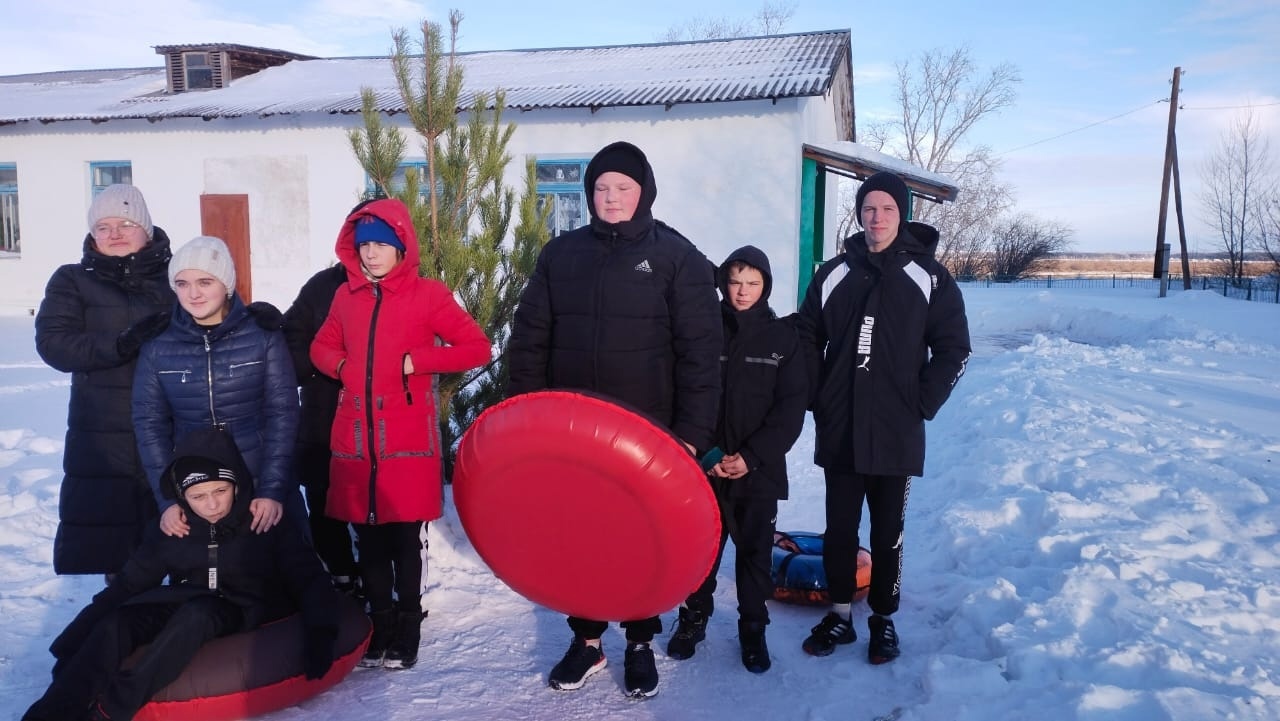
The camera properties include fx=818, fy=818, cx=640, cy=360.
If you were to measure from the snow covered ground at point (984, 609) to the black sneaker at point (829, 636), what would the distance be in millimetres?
67

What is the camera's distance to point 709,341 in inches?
113

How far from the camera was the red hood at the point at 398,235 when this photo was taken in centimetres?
304

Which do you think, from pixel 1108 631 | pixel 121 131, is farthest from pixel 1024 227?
pixel 1108 631

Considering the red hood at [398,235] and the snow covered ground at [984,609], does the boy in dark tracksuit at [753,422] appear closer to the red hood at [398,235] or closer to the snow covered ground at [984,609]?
the snow covered ground at [984,609]

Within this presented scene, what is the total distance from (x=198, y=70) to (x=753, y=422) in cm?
1587

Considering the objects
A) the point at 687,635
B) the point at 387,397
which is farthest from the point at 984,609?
the point at 387,397

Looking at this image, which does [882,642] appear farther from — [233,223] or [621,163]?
[233,223]

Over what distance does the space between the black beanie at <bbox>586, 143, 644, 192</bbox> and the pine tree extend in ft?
4.91

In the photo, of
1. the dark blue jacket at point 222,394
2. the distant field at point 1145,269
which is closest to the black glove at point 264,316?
the dark blue jacket at point 222,394

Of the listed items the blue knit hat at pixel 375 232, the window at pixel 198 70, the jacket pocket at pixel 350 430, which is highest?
the window at pixel 198 70

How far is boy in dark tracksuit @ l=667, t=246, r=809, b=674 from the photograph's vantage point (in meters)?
3.16

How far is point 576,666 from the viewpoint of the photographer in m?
3.05

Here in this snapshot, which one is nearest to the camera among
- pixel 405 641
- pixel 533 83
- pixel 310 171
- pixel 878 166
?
pixel 405 641

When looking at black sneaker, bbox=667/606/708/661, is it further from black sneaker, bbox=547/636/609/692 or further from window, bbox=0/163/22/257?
window, bbox=0/163/22/257
